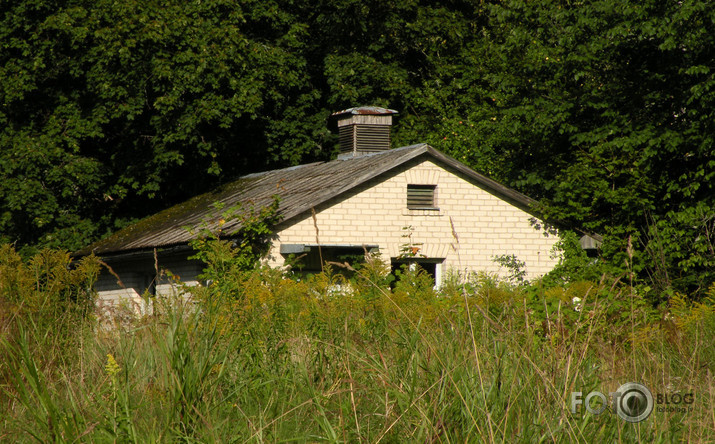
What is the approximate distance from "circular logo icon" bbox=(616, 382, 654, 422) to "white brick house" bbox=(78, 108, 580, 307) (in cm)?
1145

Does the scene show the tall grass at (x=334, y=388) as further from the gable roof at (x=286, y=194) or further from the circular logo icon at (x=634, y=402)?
the gable roof at (x=286, y=194)

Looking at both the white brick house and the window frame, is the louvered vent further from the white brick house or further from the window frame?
the window frame

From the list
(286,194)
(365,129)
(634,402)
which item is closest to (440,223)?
(286,194)

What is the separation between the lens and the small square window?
1723 cm

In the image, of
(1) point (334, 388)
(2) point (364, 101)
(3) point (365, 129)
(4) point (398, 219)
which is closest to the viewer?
(1) point (334, 388)

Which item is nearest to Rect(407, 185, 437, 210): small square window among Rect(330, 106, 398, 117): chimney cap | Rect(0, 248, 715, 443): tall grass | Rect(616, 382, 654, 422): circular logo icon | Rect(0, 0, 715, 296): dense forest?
Rect(0, 0, 715, 296): dense forest

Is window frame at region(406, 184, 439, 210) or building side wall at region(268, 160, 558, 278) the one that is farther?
window frame at region(406, 184, 439, 210)

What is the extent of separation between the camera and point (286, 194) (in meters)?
17.4

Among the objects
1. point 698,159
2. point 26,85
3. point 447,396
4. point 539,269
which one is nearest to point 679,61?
point 698,159

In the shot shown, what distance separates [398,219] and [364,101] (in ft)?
28.4

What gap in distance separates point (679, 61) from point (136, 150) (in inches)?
560

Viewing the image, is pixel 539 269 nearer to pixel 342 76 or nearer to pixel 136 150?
pixel 342 76

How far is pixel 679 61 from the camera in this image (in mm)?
16047

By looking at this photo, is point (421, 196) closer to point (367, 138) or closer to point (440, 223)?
point (440, 223)
